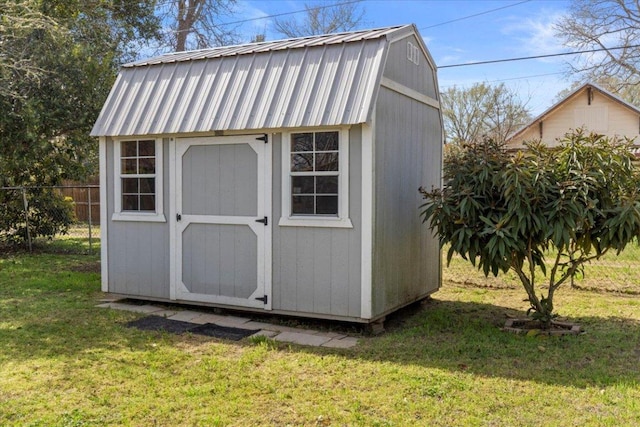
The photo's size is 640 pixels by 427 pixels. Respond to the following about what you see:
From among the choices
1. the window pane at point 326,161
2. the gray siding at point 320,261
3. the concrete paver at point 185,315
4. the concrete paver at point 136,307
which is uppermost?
the window pane at point 326,161

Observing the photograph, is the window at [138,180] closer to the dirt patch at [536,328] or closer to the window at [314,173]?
the window at [314,173]

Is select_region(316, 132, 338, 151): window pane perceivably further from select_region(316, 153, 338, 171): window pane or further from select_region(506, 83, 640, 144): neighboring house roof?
select_region(506, 83, 640, 144): neighboring house roof

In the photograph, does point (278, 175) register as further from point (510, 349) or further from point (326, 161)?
point (510, 349)

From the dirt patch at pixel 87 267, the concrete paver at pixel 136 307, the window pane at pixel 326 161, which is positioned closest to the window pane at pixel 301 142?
the window pane at pixel 326 161

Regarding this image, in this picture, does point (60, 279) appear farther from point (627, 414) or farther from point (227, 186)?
point (627, 414)

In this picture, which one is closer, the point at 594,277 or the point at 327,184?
the point at 327,184

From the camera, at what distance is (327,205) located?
5.19m

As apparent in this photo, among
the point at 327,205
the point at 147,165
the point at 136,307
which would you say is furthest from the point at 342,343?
the point at 147,165

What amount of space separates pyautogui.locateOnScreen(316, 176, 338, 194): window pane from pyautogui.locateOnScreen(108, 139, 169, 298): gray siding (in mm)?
1820

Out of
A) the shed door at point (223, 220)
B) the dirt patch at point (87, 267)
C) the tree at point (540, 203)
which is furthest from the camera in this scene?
the dirt patch at point (87, 267)

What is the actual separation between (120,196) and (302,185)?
234cm

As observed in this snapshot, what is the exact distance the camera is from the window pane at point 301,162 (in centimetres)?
524

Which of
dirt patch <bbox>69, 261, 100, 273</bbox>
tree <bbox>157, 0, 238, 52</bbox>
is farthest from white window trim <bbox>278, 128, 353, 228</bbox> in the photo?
tree <bbox>157, 0, 238, 52</bbox>

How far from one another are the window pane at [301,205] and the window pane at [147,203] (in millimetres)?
1760
